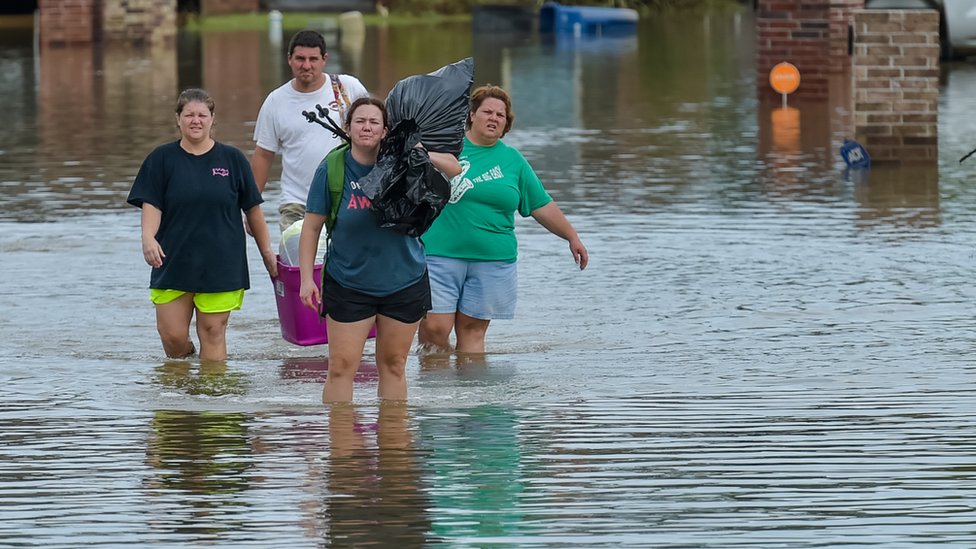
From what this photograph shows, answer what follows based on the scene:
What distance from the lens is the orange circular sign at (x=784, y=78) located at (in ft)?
77.8

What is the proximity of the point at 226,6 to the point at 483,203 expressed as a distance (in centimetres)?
4509

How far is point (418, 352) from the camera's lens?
10000 millimetres

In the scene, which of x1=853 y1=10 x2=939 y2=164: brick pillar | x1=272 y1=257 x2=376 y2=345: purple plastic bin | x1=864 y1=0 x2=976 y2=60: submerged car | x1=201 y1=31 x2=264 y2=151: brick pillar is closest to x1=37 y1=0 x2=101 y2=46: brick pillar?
x1=201 y1=31 x2=264 y2=151: brick pillar

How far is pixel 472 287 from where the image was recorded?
9.70 m

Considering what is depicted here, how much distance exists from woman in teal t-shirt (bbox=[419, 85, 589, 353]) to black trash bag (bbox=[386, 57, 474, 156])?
76 centimetres

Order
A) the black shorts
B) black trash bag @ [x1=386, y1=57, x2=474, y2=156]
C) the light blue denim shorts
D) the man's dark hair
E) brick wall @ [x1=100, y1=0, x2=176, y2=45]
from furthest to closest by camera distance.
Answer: brick wall @ [x1=100, y1=0, x2=176, y2=45]
the man's dark hair
the light blue denim shorts
black trash bag @ [x1=386, y1=57, x2=474, y2=156]
the black shorts

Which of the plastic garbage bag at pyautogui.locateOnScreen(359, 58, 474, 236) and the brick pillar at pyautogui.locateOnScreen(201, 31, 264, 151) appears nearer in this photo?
the plastic garbage bag at pyautogui.locateOnScreen(359, 58, 474, 236)

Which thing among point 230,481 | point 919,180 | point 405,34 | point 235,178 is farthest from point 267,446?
point 405,34

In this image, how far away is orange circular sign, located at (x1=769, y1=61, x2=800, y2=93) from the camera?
77.8 ft

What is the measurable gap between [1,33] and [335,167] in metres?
40.7

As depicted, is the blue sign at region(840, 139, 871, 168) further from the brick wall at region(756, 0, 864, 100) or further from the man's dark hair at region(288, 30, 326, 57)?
the man's dark hair at region(288, 30, 326, 57)

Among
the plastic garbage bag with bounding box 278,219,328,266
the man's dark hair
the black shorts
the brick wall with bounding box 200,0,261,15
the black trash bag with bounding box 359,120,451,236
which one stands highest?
the brick wall with bounding box 200,0,261,15

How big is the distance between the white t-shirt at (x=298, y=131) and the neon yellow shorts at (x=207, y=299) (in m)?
0.74

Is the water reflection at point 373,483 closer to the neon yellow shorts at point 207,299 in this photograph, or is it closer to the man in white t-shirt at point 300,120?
the neon yellow shorts at point 207,299
